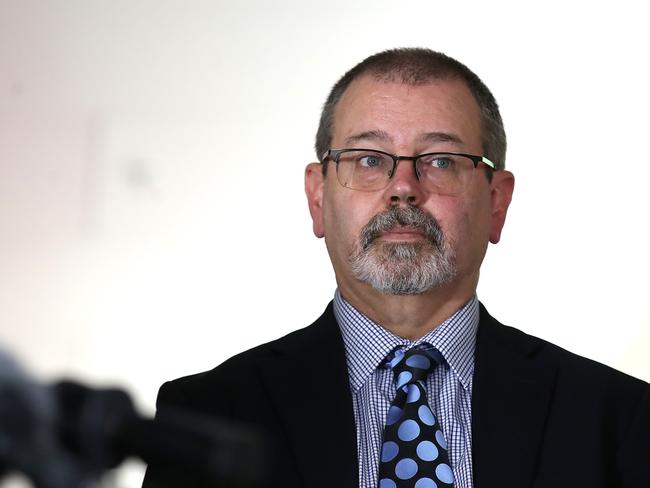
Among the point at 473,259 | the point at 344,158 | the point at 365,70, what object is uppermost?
the point at 365,70

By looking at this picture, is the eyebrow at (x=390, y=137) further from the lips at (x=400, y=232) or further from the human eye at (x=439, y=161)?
the lips at (x=400, y=232)

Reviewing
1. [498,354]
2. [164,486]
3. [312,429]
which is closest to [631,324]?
[498,354]

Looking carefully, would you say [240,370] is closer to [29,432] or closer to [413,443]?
[413,443]

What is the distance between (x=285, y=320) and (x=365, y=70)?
126 cm

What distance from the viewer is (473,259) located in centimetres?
200

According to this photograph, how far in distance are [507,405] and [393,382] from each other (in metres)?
0.19

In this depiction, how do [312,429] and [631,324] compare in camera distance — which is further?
[631,324]

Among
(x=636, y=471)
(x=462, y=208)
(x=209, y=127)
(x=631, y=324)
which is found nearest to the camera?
(x=636, y=471)

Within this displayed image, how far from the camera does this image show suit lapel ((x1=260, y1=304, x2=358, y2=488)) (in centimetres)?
179

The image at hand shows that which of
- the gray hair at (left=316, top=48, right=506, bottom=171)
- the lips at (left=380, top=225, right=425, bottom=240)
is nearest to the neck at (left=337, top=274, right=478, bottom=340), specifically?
the lips at (left=380, top=225, right=425, bottom=240)

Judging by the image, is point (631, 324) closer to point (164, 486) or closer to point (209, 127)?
point (209, 127)

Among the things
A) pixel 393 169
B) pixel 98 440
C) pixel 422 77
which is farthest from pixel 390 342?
pixel 98 440

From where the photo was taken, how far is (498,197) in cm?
214

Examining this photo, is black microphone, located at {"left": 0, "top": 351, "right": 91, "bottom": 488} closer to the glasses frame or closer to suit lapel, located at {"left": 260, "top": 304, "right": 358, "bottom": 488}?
suit lapel, located at {"left": 260, "top": 304, "right": 358, "bottom": 488}
